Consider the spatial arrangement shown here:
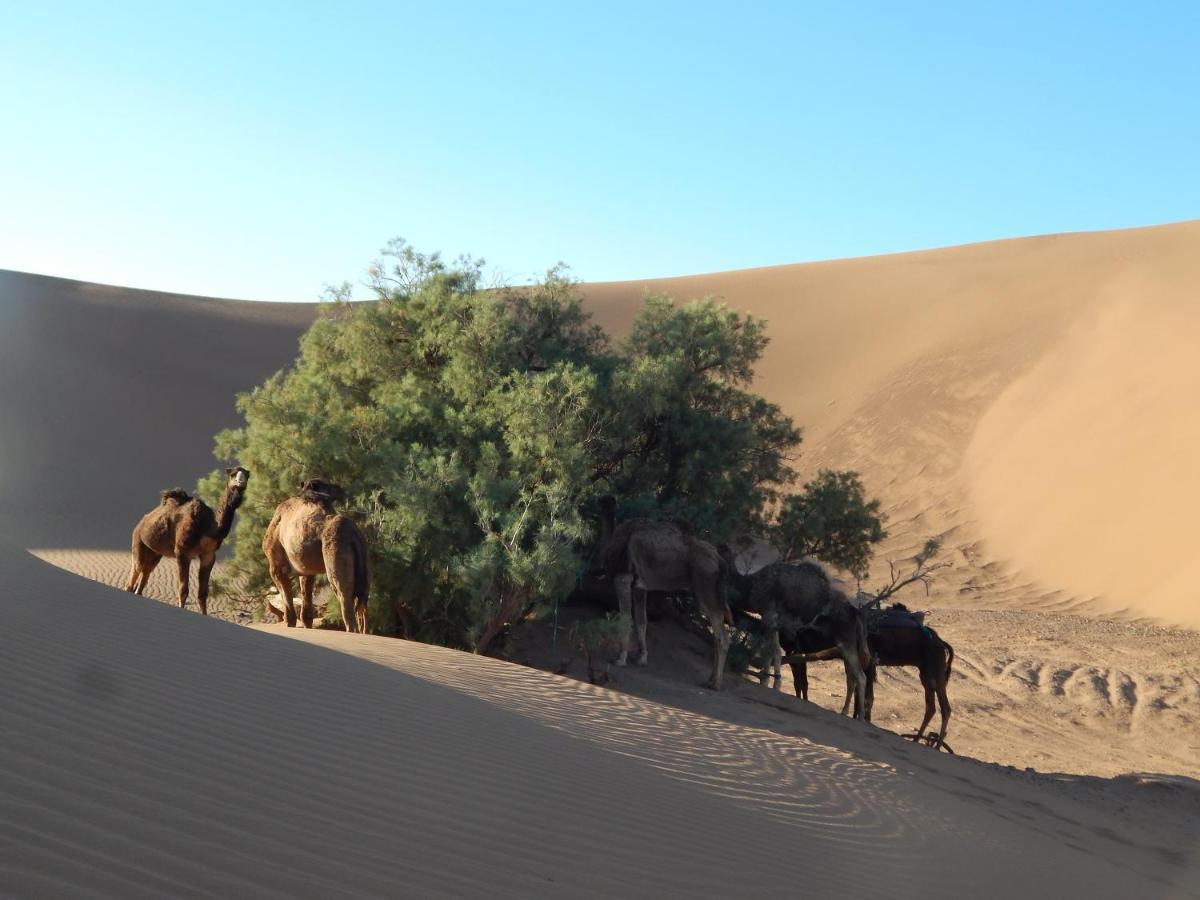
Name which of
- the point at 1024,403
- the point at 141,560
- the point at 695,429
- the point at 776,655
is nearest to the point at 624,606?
the point at 776,655

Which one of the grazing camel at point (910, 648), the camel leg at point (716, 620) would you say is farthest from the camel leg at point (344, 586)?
the grazing camel at point (910, 648)

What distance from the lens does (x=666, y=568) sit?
13398 millimetres

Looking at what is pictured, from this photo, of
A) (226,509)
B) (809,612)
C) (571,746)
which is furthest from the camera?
(809,612)

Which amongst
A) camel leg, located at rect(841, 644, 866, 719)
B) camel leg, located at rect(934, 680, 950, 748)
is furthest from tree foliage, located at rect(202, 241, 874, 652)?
camel leg, located at rect(934, 680, 950, 748)

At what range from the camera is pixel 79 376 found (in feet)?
134

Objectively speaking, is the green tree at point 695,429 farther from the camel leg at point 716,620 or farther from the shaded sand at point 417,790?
the shaded sand at point 417,790

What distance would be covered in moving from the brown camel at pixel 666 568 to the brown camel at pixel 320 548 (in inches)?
116

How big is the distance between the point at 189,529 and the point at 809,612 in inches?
308

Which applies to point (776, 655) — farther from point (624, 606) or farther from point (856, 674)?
point (624, 606)

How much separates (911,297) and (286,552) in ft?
184

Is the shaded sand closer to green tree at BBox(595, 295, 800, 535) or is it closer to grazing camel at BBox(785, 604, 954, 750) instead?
grazing camel at BBox(785, 604, 954, 750)

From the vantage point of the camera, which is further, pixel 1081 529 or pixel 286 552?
pixel 1081 529

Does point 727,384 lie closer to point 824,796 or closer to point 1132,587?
point 824,796

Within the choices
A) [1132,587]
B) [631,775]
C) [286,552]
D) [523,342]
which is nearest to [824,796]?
[631,775]
